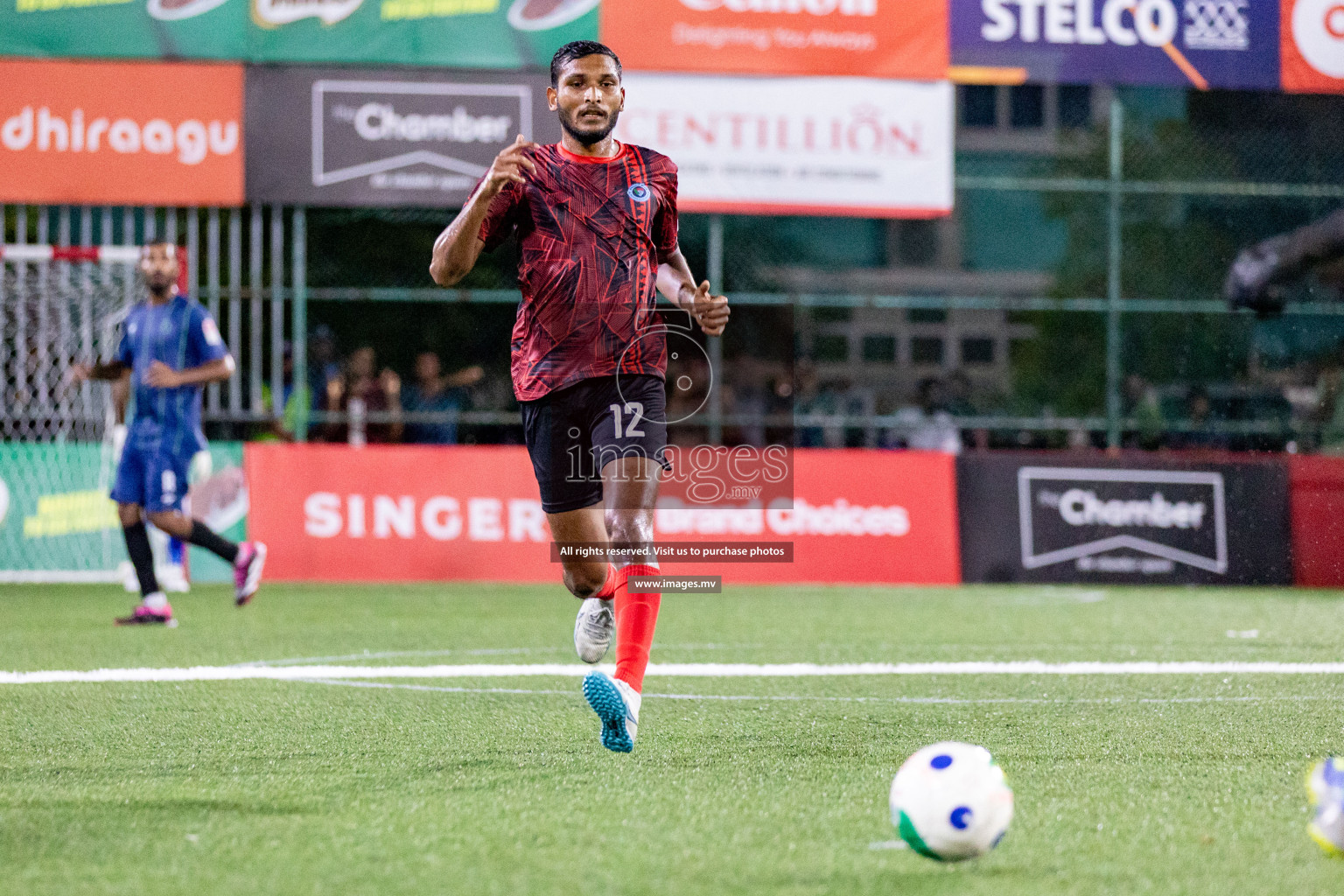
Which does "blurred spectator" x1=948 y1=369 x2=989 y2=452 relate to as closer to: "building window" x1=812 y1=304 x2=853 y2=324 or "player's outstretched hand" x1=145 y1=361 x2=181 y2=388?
"player's outstretched hand" x1=145 y1=361 x2=181 y2=388

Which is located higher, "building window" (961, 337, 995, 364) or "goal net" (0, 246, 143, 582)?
"building window" (961, 337, 995, 364)

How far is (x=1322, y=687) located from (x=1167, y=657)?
1.32 metres

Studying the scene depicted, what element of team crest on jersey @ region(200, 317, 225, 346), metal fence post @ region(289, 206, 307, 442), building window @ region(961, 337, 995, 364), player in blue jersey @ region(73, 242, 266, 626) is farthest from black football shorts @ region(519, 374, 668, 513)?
building window @ region(961, 337, 995, 364)

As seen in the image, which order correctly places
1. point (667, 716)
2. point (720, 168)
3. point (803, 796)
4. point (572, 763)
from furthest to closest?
point (720, 168)
point (667, 716)
point (572, 763)
point (803, 796)

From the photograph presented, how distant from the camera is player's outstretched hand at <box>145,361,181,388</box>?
30.3ft

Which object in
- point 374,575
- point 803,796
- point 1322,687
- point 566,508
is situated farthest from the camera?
point 374,575

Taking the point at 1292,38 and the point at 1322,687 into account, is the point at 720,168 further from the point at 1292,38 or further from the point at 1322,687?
the point at 1322,687

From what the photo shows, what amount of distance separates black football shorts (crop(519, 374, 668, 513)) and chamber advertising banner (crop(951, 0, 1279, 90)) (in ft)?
33.4

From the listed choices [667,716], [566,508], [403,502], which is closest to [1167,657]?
[667,716]

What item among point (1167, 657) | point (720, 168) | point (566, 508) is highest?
point (720, 168)

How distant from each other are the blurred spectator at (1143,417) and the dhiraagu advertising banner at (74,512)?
820cm

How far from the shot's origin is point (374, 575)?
13.0 metres

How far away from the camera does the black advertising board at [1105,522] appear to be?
13.3 meters

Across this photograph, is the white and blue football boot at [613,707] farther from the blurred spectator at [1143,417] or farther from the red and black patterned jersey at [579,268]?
the blurred spectator at [1143,417]
